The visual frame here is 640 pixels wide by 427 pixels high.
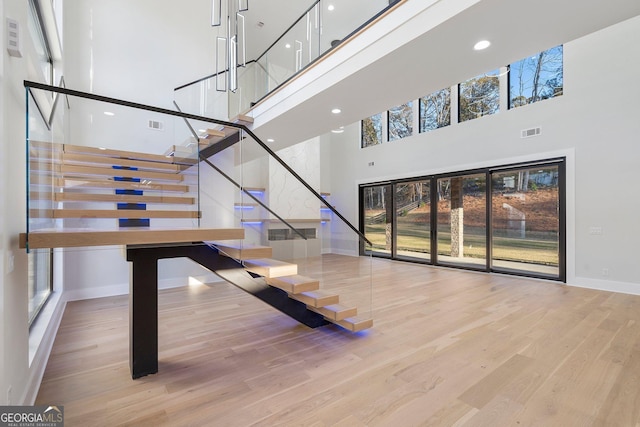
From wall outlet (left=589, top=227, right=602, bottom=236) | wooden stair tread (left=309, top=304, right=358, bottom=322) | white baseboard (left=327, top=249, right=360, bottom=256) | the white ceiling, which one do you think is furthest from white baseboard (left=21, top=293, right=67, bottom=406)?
wall outlet (left=589, top=227, right=602, bottom=236)

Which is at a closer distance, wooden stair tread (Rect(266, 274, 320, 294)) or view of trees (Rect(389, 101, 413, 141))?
wooden stair tread (Rect(266, 274, 320, 294))

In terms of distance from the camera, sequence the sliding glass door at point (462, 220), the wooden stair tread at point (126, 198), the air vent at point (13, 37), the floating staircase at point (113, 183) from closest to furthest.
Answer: the air vent at point (13, 37), the floating staircase at point (113, 183), the wooden stair tread at point (126, 198), the sliding glass door at point (462, 220)

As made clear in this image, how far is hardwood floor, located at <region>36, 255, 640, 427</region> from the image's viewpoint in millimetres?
1961

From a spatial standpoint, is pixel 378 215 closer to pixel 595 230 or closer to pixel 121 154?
pixel 595 230

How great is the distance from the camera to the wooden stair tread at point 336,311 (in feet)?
10.7

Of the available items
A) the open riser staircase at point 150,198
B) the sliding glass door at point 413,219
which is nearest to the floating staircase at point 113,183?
the open riser staircase at point 150,198

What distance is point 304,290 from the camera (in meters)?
3.25

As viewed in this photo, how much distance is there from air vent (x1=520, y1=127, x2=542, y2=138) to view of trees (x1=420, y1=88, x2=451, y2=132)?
184cm

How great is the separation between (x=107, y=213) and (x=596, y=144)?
7.72 m

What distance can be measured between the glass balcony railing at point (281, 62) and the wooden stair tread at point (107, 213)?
8.91 feet

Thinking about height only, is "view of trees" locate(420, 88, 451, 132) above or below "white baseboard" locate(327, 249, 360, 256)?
above

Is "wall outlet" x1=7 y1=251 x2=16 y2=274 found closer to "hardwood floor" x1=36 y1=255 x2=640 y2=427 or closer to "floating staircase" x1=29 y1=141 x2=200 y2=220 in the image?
"floating staircase" x1=29 y1=141 x2=200 y2=220

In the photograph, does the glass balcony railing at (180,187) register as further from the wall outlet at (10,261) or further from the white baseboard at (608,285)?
the white baseboard at (608,285)

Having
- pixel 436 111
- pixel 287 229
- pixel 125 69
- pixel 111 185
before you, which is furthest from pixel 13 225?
pixel 436 111
